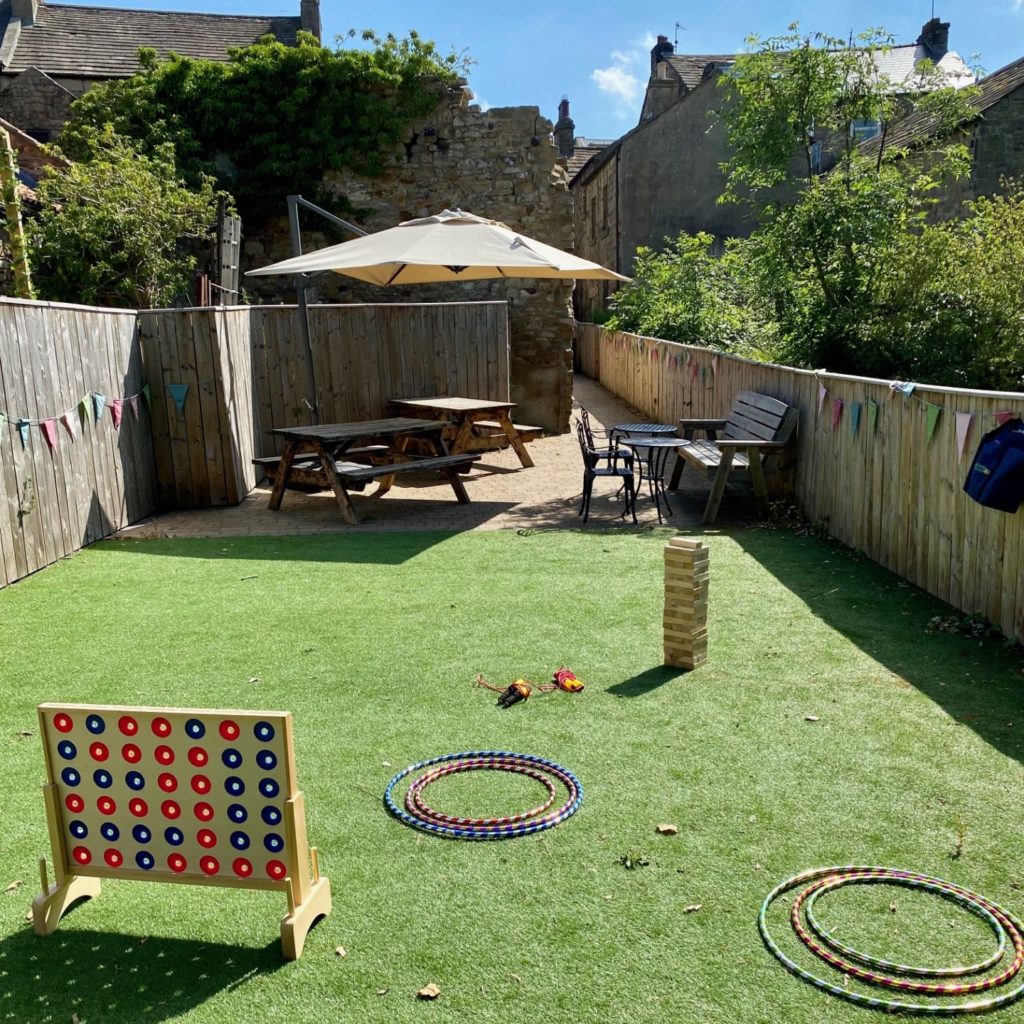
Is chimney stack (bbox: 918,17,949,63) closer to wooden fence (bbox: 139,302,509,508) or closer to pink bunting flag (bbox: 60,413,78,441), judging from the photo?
wooden fence (bbox: 139,302,509,508)

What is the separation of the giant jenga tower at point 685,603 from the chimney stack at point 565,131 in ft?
109

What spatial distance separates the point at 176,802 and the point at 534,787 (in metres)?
1.53

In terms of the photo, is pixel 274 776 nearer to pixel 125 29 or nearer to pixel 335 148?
pixel 335 148

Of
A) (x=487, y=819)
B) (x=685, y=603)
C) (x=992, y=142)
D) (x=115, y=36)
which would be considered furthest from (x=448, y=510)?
(x=115, y=36)

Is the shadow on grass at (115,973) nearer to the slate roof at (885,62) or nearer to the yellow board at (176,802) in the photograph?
the yellow board at (176,802)

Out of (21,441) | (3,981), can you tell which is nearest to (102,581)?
(21,441)

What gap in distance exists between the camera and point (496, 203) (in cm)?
1541

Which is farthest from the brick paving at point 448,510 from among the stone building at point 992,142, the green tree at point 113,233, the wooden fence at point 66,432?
the stone building at point 992,142

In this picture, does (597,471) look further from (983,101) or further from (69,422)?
(983,101)

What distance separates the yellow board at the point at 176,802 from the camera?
2824 mm

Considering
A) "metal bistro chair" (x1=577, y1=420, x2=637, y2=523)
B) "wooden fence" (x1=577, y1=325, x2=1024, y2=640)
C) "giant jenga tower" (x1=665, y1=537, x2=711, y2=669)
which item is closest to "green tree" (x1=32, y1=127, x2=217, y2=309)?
"metal bistro chair" (x1=577, y1=420, x2=637, y2=523)

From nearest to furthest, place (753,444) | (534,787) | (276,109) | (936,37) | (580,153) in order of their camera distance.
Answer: (534,787)
(753,444)
(276,109)
(936,37)
(580,153)

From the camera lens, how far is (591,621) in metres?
6.06

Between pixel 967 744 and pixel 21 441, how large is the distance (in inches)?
255
